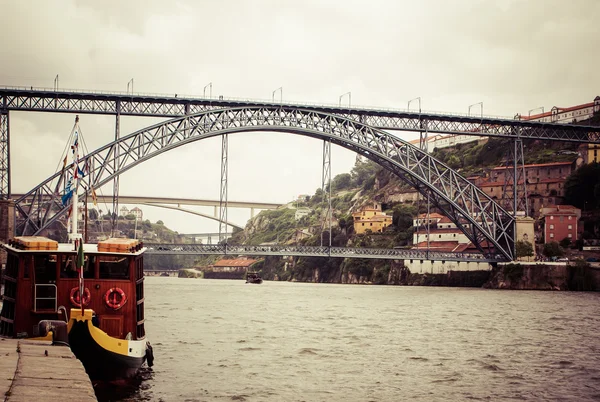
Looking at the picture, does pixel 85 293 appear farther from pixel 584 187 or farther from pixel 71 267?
pixel 584 187

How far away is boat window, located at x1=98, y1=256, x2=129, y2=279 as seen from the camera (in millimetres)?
20297

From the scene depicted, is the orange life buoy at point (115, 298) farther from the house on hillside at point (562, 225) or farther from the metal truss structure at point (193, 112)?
the house on hillside at point (562, 225)

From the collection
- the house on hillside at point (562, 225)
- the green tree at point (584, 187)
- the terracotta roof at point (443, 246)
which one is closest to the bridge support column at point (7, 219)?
the terracotta roof at point (443, 246)

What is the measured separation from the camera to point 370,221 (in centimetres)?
11400

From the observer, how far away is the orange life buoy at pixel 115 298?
20.1 meters

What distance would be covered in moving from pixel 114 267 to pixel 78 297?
118cm

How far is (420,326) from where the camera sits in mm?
37156

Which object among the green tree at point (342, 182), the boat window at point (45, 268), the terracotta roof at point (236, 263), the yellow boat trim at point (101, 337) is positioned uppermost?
the green tree at point (342, 182)

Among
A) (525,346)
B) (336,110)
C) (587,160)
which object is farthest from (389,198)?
(525,346)

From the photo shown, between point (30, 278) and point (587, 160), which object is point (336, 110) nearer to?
point (587, 160)

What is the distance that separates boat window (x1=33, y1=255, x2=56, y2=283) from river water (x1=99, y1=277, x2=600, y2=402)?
3.42m

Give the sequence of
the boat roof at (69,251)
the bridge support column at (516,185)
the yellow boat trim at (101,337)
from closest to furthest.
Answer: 1. the yellow boat trim at (101,337)
2. the boat roof at (69,251)
3. the bridge support column at (516,185)

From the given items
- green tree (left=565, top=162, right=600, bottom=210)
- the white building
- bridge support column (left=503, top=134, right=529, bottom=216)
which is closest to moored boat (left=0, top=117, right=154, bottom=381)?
bridge support column (left=503, top=134, right=529, bottom=216)

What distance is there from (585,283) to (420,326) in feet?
128
